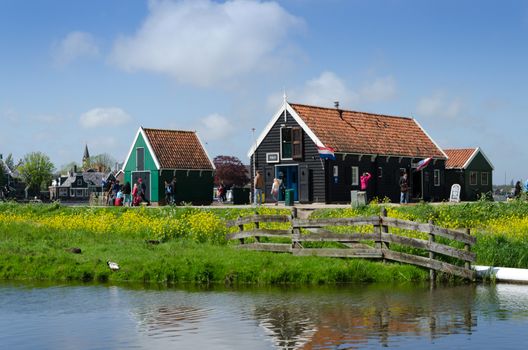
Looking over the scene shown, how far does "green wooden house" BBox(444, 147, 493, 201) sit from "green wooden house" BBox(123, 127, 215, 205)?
809 inches

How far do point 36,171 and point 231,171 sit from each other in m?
43.1

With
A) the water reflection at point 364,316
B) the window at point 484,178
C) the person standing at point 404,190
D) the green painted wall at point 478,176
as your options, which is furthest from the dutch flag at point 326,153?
the water reflection at point 364,316

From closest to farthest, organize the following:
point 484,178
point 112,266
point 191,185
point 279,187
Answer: point 112,266 < point 279,187 < point 191,185 < point 484,178

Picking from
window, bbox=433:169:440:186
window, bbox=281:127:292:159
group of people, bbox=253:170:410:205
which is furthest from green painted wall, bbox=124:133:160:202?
window, bbox=433:169:440:186

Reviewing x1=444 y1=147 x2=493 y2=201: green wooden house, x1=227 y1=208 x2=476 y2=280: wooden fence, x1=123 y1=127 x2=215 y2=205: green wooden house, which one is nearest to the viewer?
x1=227 y1=208 x2=476 y2=280: wooden fence

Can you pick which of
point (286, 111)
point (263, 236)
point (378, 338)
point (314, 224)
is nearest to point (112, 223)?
point (263, 236)

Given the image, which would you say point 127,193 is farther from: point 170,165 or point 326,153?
point 326,153

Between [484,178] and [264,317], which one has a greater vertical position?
[484,178]

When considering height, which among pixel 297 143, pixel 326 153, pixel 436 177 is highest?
pixel 297 143

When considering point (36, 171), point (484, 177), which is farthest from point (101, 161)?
point (484, 177)

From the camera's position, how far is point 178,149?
6059cm

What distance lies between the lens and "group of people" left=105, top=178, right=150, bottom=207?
166ft

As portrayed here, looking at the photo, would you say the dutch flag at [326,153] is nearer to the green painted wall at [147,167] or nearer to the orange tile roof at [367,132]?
the orange tile roof at [367,132]

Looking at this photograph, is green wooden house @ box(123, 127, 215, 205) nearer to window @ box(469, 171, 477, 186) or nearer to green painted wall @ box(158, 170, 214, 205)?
green painted wall @ box(158, 170, 214, 205)
